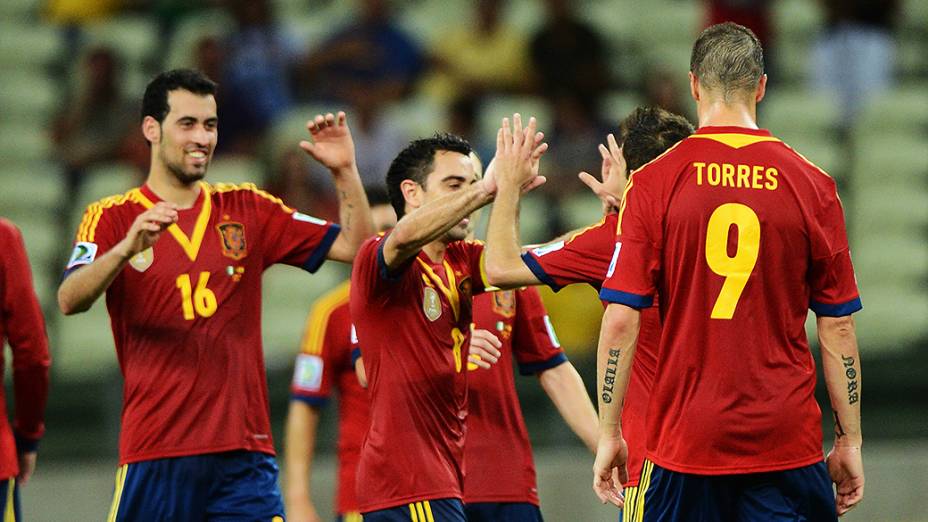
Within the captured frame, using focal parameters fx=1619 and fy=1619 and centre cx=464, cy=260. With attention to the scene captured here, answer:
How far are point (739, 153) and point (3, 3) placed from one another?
37.1ft

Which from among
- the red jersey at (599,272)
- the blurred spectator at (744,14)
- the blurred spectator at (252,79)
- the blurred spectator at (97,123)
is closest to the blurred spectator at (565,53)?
the blurred spectator at (744,14)

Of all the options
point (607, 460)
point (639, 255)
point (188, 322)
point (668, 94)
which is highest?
point (668, 94)

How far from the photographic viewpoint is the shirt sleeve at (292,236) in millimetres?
7109

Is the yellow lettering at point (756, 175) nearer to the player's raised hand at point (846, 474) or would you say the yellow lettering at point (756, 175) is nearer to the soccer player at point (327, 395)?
the player's raised hand at point (846, 474)

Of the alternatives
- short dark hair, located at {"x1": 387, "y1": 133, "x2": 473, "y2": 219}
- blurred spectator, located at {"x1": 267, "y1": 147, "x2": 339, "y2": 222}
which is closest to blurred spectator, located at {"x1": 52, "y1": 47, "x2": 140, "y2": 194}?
blurred spectator, located at {"x1": 267, "y1": 147, "x2": 339, "y2": 222}

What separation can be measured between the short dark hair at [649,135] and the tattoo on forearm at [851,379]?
3.70 ft

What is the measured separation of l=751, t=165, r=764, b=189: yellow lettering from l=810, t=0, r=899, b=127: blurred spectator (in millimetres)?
9086

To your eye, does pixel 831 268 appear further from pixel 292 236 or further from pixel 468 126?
pixel 468 126

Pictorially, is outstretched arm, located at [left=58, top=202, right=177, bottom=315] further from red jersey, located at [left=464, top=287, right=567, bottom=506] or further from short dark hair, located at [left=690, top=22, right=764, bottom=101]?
short dark hair, located at [left=690, top=22, right=764, bottom=101]

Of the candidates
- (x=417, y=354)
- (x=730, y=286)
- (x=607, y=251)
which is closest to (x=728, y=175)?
(x=730, y=286)

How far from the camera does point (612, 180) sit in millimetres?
6156

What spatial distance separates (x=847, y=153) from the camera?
1409cm

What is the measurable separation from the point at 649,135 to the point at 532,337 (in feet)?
4.80

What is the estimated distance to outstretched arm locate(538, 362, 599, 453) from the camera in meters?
7.22
